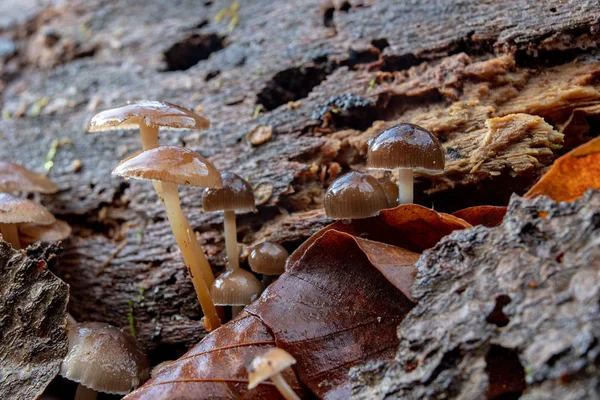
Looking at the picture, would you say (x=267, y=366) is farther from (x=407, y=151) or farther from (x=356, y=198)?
(x=407, y=151)

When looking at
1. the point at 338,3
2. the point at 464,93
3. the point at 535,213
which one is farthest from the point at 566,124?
the point at 338,3

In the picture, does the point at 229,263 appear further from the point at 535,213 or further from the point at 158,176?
the point at 535,213

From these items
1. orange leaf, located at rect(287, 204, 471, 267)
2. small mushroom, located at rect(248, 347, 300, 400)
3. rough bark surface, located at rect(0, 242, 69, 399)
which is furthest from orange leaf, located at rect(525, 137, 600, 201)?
rough bark surface, located at rect(0, 242, 69, 399)

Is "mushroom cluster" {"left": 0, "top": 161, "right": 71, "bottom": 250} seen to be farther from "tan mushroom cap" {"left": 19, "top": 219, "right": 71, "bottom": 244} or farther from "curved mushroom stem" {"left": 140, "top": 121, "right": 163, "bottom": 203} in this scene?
"curved mushroom stem" {"left": 140, "top": 121, "right": 163, "bottom": 203}

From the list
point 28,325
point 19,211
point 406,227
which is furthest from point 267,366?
point 19,211

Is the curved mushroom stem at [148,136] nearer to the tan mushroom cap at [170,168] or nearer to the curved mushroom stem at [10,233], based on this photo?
the tan mushroom cap at [170,168]
